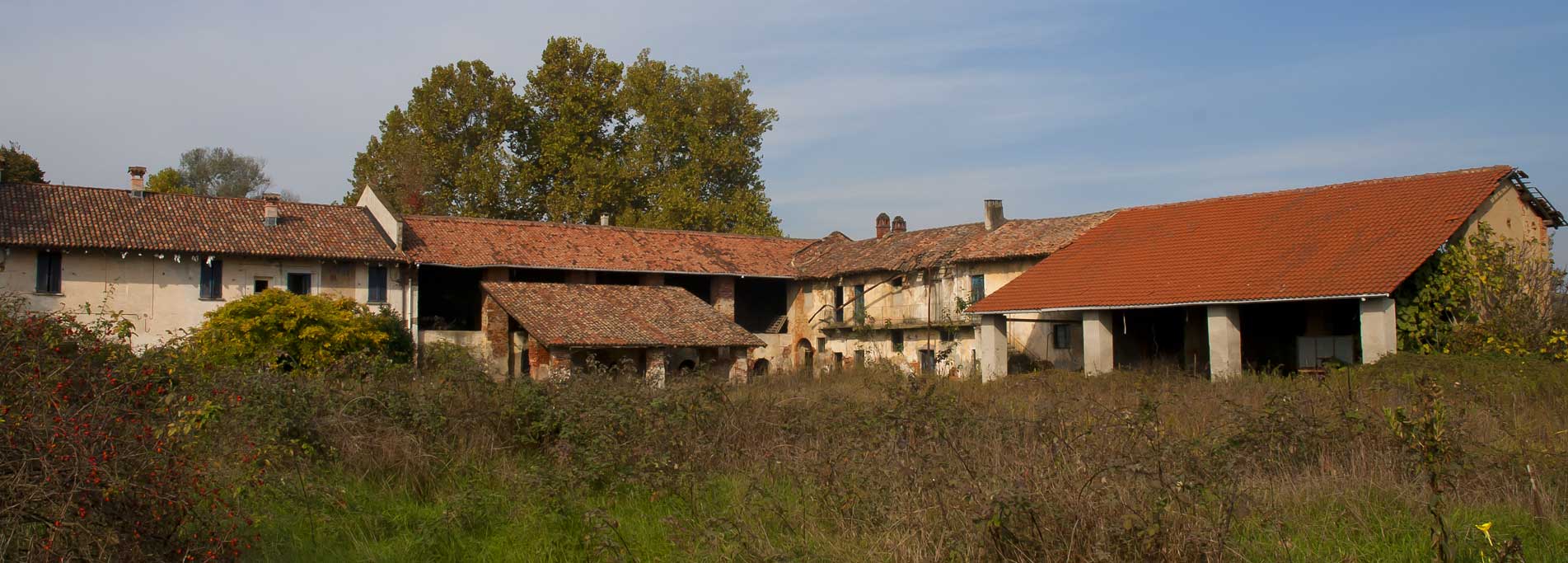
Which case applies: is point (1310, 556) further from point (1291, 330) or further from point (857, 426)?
point (1291, 330)

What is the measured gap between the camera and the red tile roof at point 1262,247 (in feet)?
71.5

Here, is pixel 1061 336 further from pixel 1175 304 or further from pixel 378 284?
pixel 378 284

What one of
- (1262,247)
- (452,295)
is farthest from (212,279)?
(1262,247)

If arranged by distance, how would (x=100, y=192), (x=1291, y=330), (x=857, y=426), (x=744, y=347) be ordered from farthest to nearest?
1. (x=744, y=347)
2. (x=100, y=192)
3. (x=1291, y=330)
4. (x=857, y=426)

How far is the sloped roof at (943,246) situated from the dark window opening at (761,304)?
4.50 ft

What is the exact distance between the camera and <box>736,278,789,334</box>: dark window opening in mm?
38375

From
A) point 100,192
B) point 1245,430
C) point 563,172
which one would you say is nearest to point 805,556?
point 1245,430

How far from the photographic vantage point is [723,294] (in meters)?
35.8

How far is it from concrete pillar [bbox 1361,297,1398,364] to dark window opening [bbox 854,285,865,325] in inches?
647

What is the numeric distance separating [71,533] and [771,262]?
32.0 m

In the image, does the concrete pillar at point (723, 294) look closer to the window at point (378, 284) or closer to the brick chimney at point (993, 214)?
the brick chimney at point (993, 214)

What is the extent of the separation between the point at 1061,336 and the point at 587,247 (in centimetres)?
1404

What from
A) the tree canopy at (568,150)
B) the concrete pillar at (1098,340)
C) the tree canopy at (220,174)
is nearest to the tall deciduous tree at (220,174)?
the tree canopy at (220,174)

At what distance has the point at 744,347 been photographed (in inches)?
1266
